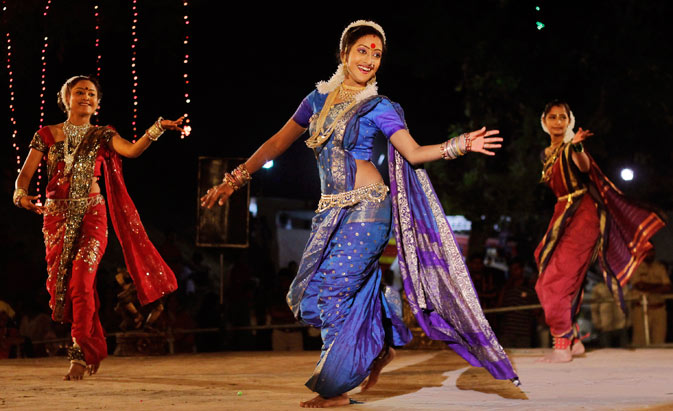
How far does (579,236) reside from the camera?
6.98 m

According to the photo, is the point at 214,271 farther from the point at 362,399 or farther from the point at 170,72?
the point at 362,399

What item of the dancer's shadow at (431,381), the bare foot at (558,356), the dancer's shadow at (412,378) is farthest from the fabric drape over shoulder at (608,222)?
the dancer's shadow at (431,381)

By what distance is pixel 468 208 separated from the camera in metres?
14.9

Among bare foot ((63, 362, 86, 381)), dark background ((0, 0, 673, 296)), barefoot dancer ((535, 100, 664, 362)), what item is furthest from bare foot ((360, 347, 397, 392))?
dark background ((0, 0, 673, 296))

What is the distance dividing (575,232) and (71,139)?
3.93 metres

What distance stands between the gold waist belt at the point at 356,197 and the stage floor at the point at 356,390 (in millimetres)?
1012

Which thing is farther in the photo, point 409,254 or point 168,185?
point 168,185

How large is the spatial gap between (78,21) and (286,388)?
6.01m

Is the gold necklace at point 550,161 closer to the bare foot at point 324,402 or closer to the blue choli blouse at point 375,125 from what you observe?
the blue choli blouse at point 375,125

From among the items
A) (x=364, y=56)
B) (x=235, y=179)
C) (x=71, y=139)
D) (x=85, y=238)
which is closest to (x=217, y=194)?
(x=235, y=179)

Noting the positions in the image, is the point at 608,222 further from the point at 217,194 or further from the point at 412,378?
the point at 217,194

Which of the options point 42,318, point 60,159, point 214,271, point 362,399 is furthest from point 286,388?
point 214,271

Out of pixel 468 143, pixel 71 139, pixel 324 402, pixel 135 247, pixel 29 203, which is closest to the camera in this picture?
pixel 468 143

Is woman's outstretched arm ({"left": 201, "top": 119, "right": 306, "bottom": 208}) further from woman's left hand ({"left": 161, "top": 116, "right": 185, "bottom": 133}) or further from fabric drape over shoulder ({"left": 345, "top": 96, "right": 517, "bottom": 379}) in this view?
woman's left hand ({"left": 161, "top": 116, "right": 185, "bottom": 133})
